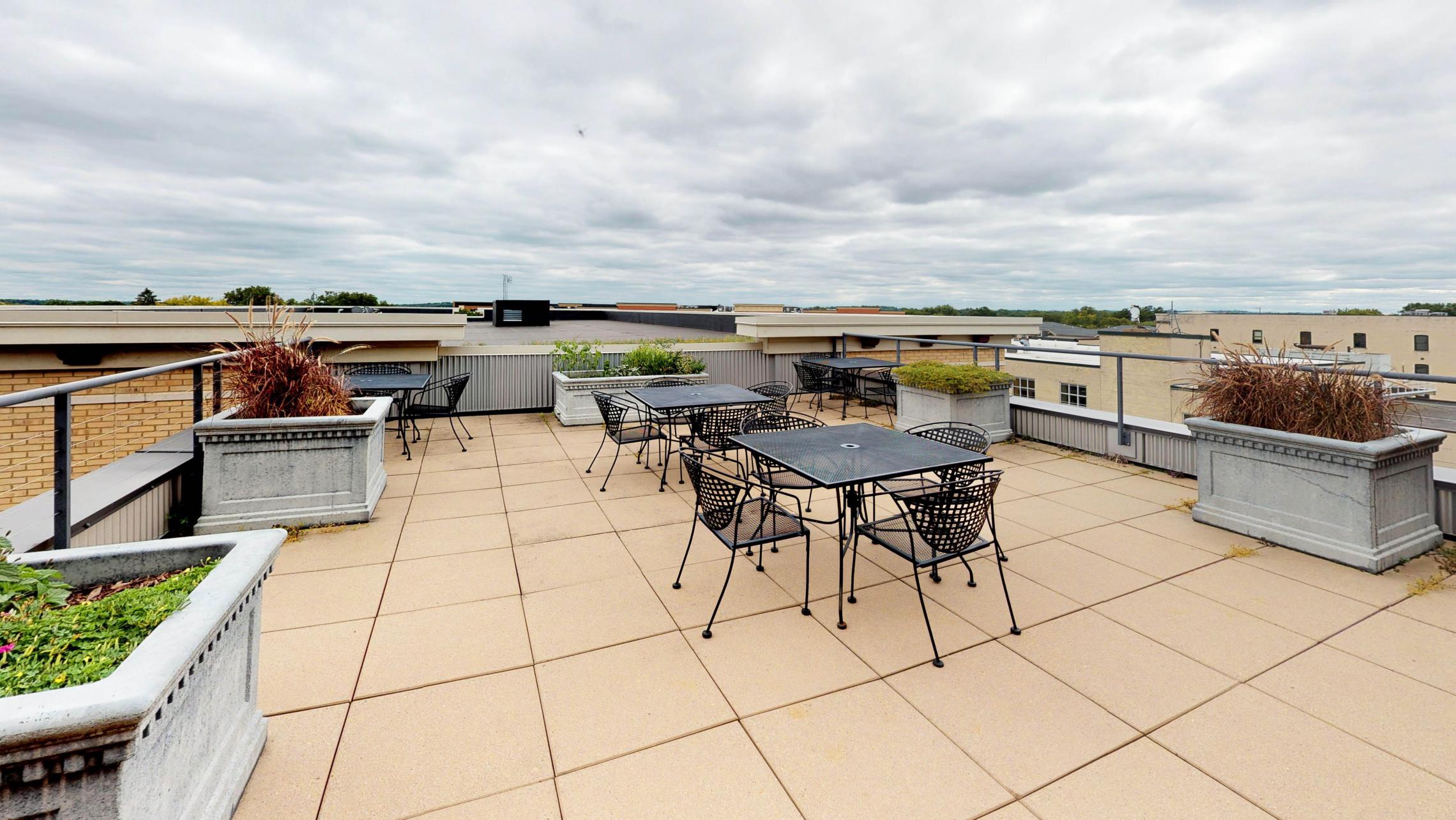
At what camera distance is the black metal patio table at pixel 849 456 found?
2.75 metres

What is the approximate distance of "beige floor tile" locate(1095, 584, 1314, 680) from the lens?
2400 mm

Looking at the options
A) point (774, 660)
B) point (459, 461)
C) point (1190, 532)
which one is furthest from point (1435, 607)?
point (459, 461)

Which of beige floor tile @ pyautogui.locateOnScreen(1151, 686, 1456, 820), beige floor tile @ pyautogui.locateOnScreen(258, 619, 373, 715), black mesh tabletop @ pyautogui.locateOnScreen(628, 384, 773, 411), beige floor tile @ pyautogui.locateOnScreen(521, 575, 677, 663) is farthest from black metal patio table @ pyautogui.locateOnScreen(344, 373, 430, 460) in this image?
beige floor tile @ pyautogui.locateOnScreen(1151, 686, 1456, 820)

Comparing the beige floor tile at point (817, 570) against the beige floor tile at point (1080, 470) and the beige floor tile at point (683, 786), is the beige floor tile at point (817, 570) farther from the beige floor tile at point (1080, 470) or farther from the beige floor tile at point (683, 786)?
the beige floor tile at point (1080, 470)

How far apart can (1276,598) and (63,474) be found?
5.91 metres

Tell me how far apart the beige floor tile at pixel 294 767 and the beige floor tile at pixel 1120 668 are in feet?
8.65

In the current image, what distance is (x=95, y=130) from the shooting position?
12344 millimetres

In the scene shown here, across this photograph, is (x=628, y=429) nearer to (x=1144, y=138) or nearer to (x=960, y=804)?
(x=960, y=804)

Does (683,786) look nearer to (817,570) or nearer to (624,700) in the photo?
(624,700)

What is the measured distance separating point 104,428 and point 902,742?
10.4 m

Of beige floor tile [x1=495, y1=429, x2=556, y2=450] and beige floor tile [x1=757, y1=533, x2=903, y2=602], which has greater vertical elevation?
beige floor tile [x1=495, y1=429, x2=556, y2=450]

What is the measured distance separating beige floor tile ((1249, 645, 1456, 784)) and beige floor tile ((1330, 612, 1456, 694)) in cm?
7

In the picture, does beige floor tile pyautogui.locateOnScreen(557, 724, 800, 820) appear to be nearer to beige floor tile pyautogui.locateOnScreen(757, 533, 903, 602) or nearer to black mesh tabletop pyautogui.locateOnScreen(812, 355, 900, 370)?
beige floor tile pyautogui.locateOnScreen(757, 533, 903, 602)

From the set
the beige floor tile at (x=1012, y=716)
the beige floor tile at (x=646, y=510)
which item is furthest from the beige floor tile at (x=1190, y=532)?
the beige floor tile at (x=646, y=510)
